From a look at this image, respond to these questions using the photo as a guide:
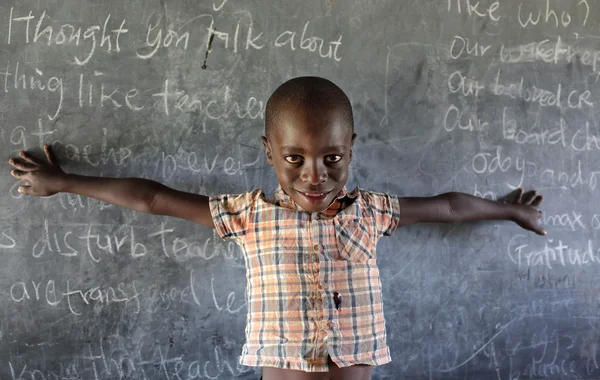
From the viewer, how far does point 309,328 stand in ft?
4.85

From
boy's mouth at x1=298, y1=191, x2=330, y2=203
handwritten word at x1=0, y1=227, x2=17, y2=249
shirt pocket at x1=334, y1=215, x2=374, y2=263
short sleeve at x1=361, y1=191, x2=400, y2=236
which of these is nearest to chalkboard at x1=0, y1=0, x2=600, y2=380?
handwritten word at x1=0, y1=227, x2=17, y2=249

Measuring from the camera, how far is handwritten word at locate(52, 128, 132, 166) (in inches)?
73.9

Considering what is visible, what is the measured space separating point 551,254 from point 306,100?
1.43m

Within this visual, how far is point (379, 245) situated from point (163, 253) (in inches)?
34.9

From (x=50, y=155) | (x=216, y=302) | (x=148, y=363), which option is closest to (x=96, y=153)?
(x=50, y=155)

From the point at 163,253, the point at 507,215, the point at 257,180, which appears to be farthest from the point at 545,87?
the point at 163,253

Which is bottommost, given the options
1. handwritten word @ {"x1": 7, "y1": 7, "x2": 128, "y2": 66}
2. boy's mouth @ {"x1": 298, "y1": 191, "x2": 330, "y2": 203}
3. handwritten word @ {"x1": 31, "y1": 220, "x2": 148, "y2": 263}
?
handwritten word @ {"x1": 31, "y1": 220, "x2": 148, "y2": 263}

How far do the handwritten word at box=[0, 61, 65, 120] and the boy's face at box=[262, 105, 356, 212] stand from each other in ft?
3.13

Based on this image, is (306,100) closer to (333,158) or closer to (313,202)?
(333,158)

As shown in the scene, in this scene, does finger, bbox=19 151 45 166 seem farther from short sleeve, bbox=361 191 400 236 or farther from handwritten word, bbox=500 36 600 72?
handwritten word, bbox=500 36 600 72

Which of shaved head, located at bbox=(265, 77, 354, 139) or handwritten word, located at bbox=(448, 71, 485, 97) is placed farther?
handwritten word, located at bbox=(448, 71, 485, 97)

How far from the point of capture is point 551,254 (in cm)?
216

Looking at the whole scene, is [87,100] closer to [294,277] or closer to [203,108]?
[203,108]

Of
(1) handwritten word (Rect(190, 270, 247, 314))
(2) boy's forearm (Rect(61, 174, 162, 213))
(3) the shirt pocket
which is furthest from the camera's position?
(1) handwritten word (Rect(190, 270, 247, 314))
